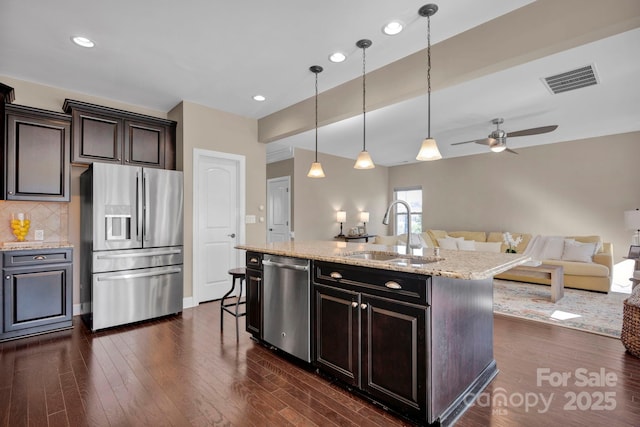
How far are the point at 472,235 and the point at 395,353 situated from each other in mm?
5829

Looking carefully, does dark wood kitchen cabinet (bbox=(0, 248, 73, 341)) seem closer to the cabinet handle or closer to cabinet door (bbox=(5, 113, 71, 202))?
cabinet door (bbox=(5, 113, 71, 202))

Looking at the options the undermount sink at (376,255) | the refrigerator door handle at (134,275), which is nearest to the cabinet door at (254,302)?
the undermount sink at (376,255)

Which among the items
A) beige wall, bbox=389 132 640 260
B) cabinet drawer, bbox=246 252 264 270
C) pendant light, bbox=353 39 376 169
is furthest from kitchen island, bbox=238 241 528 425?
beige wall, bbox=389 132 640 260

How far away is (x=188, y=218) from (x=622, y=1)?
14.9 ft

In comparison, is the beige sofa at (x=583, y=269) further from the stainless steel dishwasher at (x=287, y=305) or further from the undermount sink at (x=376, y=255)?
the stainless steel dishwasher at (x=287, y=305)

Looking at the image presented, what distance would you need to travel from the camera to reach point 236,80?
3631 mm

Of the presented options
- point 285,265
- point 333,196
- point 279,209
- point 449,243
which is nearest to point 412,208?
point 449,243

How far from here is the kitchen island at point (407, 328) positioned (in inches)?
67.2

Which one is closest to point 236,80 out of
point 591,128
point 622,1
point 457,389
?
point 622,1

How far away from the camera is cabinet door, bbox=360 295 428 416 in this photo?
172 cm

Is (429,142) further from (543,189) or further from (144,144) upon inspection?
(543,189)

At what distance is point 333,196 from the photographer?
24.5 ft

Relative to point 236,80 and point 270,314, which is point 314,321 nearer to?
point 270,314

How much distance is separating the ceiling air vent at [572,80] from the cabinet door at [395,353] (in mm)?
3299
